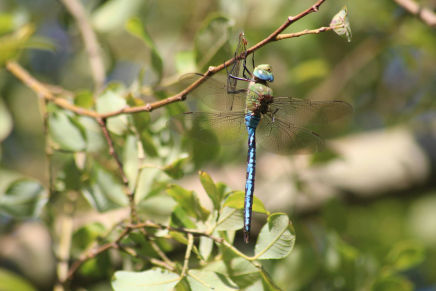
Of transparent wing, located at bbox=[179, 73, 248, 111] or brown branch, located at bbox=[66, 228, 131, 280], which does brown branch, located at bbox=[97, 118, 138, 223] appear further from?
transparent wing, located at bbox=[179, 73, 248, 111]

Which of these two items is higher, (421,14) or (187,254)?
(421,14)

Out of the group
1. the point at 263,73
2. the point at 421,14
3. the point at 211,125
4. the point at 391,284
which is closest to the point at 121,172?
the point at 211,125

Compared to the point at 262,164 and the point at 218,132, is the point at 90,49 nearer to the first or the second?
the point at 218,132

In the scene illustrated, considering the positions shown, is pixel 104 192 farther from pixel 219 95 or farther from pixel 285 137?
pixel 285 137

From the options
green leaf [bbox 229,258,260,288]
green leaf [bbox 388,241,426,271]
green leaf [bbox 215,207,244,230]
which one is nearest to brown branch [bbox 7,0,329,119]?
green leaf [bbox 215,207,244,230]

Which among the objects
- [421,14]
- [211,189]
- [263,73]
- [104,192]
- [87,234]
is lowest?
[87,234]

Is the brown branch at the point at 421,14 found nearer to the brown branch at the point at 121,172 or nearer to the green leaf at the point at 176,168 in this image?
the green leaf at the point at 176,168

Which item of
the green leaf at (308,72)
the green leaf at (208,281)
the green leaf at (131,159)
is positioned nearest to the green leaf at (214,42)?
the green leaf at (131,159)
